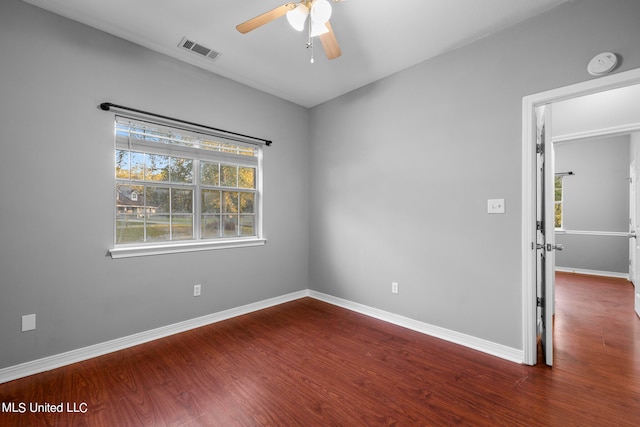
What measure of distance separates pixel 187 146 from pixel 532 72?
3240 millimetres

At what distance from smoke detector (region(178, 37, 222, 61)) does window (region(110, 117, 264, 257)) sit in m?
0.77

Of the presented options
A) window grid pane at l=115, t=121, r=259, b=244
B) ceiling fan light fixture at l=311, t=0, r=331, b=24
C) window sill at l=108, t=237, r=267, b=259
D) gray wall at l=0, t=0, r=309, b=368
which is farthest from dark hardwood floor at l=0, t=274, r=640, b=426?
ceiling fan light fixture at l=311, t=0, r=331, b=24

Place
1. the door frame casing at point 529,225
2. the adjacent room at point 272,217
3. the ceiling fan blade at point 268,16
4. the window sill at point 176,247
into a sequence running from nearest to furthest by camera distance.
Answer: the ceiling fan blade at point 268,16, the adjacent room at point 272,217, the door frame casing at point 529,225, the window sill at point 176,247

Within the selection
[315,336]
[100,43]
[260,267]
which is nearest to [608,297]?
[315,336]

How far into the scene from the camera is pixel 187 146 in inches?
119

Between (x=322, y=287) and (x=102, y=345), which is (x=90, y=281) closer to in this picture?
(x=102, y=345)

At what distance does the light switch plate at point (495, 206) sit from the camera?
2.39m

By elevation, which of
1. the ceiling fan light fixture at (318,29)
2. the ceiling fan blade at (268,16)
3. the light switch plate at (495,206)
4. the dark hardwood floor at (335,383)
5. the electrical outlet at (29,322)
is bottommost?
the dark hardwood floor at (335,383)

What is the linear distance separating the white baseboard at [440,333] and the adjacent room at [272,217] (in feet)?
0.07

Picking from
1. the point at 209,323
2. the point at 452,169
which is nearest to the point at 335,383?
the point at 209,323

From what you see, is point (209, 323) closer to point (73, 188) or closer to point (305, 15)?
point (73, 188)

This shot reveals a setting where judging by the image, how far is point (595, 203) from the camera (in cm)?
547

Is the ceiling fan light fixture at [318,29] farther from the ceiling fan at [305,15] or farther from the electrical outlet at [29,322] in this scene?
the electrical outlet at [29,322]

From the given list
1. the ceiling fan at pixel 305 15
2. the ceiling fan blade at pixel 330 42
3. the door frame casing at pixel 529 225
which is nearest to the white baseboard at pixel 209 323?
the door frame casing at pixel 529 225
